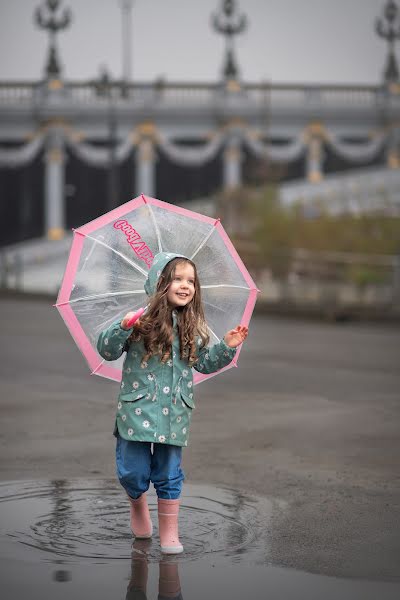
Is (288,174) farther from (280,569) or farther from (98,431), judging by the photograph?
(280,569)

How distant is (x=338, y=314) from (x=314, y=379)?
939cm

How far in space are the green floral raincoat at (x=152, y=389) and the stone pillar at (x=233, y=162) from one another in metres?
56.0

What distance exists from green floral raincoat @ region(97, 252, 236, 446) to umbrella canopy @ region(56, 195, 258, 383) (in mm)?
343

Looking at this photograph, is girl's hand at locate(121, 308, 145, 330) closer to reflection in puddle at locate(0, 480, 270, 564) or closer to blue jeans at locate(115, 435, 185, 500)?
blue jeans at locate(115, 435, 185, 500)

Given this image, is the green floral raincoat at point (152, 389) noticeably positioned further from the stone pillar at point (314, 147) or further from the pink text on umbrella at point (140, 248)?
the stone pillar at point (314, 147)

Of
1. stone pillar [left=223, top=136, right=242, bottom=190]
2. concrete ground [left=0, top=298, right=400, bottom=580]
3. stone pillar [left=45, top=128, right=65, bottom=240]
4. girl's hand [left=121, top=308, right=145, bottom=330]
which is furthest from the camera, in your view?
stone pillar [left=223, top=136, right=242, bottom=190]

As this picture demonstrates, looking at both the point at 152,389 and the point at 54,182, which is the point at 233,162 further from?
the point at 152,389

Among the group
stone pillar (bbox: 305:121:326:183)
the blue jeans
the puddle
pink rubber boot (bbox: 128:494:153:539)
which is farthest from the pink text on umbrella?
stone pillar (bbox: 305:121:326:183)

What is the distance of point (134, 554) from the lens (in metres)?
6.12

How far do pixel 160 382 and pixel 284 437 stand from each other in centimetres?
375

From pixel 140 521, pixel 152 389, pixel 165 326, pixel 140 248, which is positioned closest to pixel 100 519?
pixel 140 521

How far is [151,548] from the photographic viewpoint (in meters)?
6.24

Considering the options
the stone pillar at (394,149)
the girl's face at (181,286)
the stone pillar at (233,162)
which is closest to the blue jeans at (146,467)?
the girl's face at (181,286)

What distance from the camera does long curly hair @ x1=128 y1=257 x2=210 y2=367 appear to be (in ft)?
20.3
